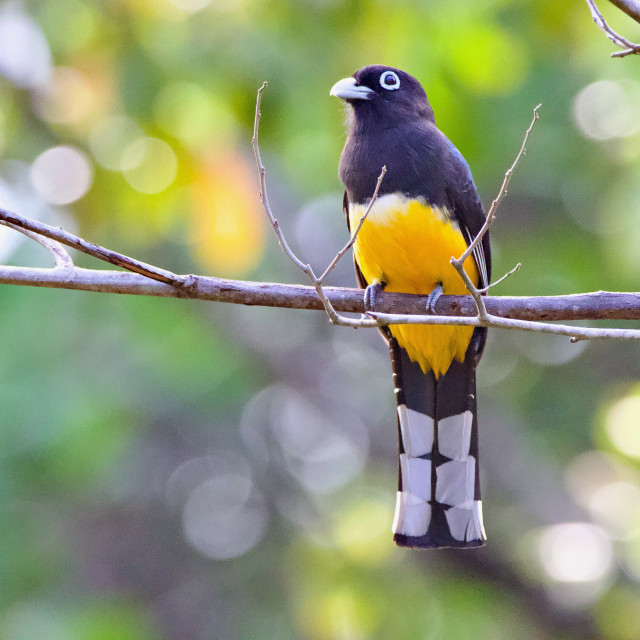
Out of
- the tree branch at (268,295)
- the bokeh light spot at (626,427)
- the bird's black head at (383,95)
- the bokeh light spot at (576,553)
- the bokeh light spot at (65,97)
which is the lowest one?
the bokeh light spot at (576,553)

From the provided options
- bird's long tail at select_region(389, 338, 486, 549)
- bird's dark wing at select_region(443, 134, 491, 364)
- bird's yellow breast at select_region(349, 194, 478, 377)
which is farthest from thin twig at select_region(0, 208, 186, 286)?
bird's long tail at select_region(389, 338, 486, 549)

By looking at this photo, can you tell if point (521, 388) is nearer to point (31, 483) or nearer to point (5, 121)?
point (31, 483)

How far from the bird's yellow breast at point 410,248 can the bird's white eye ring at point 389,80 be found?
70 cm

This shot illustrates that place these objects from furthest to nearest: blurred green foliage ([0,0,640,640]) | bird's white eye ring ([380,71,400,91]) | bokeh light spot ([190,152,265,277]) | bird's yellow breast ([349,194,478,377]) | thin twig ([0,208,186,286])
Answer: bokeh light spot ([190,152,265,277]) → blurred green foliage ([0,0,640,640]) → bird's white eye ring ([380,71,400,91]) → bird's yellow breast ([349,194,478,377]) → thin twig ([0,208,186,286])

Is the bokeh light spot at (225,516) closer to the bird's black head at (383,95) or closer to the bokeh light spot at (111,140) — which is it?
the bokeh light spot at (111,140)

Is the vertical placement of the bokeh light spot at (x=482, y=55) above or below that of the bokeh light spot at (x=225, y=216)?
above

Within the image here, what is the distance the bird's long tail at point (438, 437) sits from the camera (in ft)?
14.6

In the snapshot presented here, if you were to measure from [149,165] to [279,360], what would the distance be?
326 centimetres

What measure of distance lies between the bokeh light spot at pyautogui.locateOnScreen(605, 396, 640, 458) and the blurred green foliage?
0.02m

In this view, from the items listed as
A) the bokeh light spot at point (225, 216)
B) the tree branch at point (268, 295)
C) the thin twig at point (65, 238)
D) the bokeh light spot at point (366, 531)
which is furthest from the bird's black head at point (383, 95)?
the bokeh light spot at point (366, 531)

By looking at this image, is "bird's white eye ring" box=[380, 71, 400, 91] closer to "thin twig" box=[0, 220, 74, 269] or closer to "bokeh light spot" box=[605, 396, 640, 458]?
"thin twig" box=[0, 220, 74, 269]

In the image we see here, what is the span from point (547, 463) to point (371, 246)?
4777 millimetres

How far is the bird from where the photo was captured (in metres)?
4.18

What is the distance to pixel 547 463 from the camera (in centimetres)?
832
